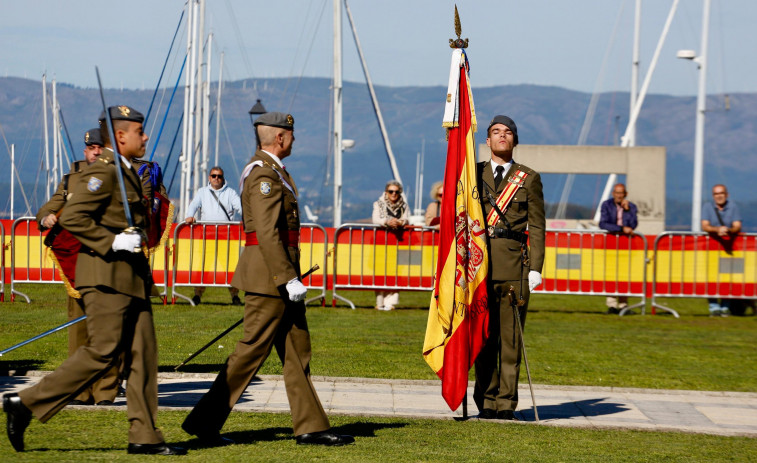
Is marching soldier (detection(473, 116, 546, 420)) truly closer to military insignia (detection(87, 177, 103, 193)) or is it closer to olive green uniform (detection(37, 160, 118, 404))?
olive green uniform (detection(37, 160, 118, 404))

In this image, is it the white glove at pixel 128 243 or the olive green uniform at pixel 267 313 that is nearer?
the white glove at pixel 128 243

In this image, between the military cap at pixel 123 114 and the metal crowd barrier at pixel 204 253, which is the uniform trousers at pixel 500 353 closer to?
the military cap at pixel 123 114

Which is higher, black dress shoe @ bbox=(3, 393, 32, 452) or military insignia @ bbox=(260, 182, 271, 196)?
military insignia @ bbox=(260, 182, 271, 196)

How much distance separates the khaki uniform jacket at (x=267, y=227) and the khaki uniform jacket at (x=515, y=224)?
2.00 meters

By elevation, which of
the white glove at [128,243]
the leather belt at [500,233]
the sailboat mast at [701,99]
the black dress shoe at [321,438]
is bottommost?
the black dress shoe at [321,438]

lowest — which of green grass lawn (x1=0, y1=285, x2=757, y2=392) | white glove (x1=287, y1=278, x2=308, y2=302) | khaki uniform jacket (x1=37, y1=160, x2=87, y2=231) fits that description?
green grass lawn (x1=0, y1=285, x2=757, y2=392)

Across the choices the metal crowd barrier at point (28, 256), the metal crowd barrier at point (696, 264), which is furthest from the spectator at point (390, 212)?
the metal crowd barrier at point (28, 256)

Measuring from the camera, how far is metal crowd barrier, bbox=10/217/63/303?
17.7 meters

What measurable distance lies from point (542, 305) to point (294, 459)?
1423 cm

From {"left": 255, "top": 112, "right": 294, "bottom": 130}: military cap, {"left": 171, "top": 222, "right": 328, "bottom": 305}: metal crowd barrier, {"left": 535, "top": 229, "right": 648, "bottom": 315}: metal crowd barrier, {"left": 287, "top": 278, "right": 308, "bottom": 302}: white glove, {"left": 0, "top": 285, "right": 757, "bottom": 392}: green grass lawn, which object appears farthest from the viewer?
{"left": 535, "top": 229, "right": 648, "bottom": 315}: metal crowd barrier

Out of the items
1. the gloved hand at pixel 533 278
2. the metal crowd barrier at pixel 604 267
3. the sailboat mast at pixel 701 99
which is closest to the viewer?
the gloved hand at pixel 533 278

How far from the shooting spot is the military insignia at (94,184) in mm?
6629

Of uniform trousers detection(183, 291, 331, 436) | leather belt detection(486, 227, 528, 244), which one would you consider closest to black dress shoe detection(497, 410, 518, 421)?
leather belt detection(486, 227, 528, 244)

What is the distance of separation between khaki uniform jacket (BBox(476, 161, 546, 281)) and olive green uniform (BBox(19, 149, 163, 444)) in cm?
303
